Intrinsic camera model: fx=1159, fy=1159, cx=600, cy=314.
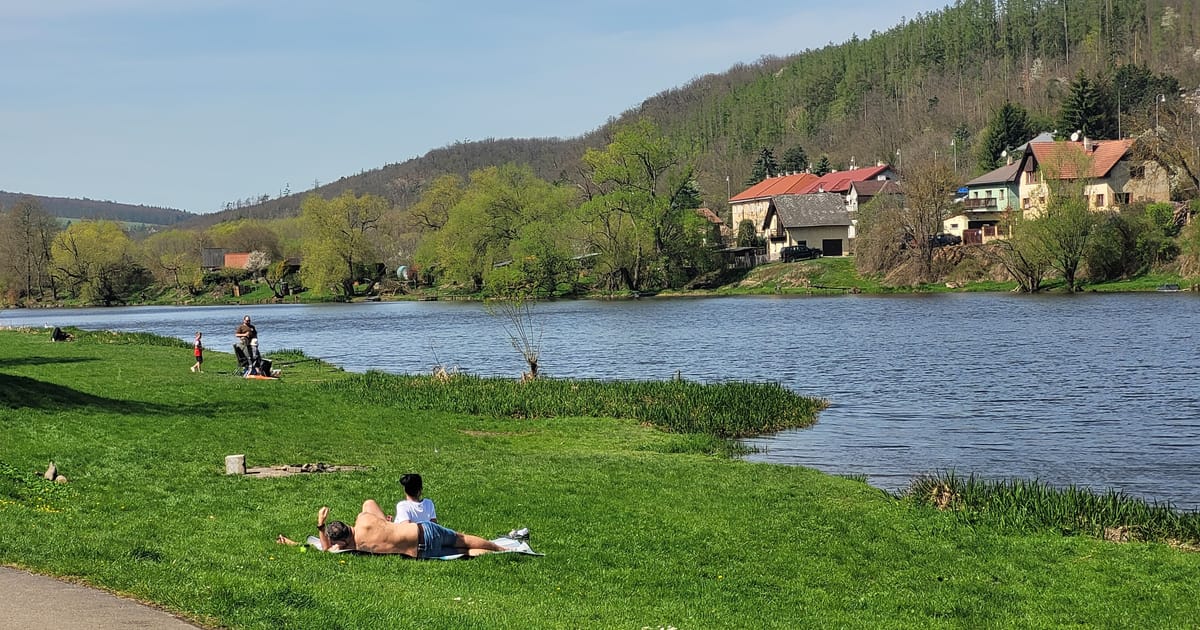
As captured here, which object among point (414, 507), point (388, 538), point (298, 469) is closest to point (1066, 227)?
point (298, 469)

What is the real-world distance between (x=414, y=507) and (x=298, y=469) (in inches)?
282

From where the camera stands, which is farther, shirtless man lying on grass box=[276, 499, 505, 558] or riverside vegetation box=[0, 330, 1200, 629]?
shirtless man lying on grass box=[276, 499, 505, 558]

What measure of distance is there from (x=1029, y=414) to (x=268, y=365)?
26.1 metres

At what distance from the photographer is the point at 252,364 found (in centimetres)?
4181

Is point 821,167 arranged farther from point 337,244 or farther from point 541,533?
point 541,533

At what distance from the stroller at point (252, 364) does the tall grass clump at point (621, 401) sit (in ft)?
12.2

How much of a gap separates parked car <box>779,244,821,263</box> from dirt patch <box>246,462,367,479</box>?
390 ft

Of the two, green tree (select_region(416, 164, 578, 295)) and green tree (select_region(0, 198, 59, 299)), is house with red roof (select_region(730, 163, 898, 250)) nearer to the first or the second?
green tree (select_region(416, 164, 578, 295))

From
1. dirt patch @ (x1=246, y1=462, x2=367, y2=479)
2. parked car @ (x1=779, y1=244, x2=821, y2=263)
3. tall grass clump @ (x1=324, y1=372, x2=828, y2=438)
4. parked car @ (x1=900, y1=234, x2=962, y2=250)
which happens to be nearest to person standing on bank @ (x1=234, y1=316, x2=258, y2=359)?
tall grass clump @ (x1=324, y1=372, x2=828, y2=438)

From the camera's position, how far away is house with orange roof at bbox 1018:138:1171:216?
11119 cm

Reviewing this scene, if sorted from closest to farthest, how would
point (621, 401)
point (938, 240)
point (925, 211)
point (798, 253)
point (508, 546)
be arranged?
point (508, 546)
point (621, 401)
point (925, 211)
point (938, 240)
point (798, 253)

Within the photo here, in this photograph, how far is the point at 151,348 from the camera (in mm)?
55500

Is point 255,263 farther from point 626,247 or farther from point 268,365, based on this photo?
point 268,365

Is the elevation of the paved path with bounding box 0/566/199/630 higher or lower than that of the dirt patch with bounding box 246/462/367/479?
higher
